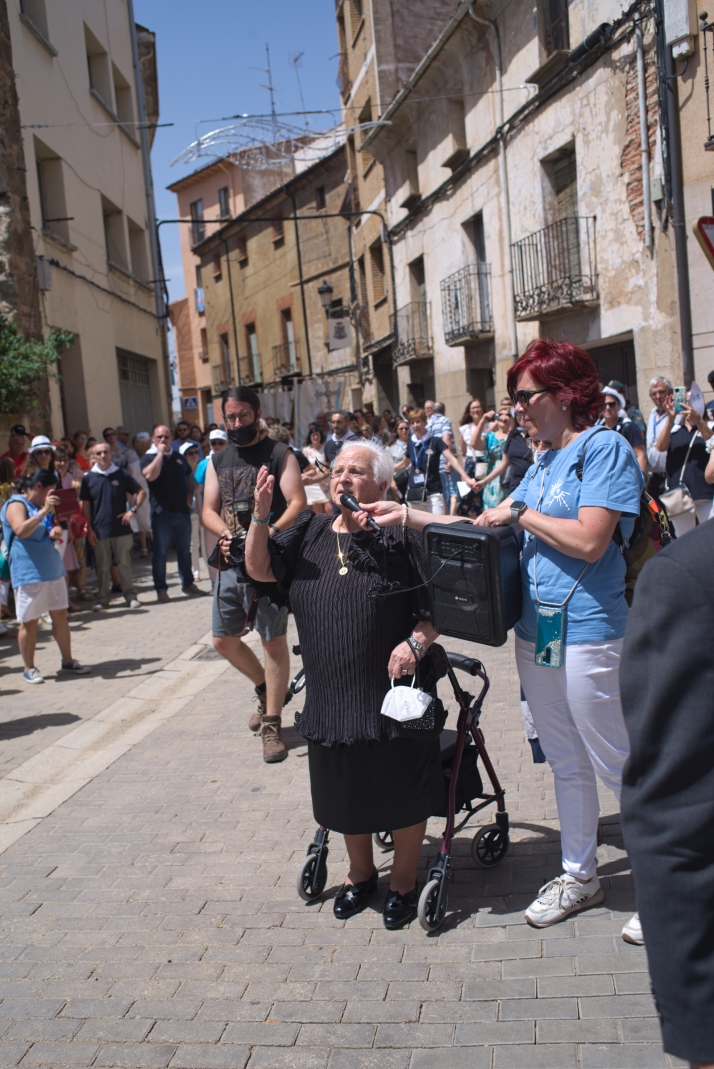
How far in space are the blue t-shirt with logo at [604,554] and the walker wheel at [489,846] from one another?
1.03 metres

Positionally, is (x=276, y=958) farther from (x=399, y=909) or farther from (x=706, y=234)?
(x=706, y=234)

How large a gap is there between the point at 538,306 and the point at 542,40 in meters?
4.30

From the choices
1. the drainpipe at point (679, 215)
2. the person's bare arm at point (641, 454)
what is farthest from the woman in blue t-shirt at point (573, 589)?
the drainpipe at point (679, 215)

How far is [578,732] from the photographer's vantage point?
320cm

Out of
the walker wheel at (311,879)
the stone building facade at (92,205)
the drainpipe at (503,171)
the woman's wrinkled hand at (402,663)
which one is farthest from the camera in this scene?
the drainpipe at (503,171)

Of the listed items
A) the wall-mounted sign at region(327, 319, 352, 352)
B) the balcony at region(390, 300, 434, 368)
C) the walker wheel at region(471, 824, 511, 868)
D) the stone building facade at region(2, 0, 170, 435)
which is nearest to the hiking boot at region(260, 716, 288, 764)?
the walker wheel at region(471, 824, 511, 868)

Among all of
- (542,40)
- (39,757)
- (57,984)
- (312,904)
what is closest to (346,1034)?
(312,904)

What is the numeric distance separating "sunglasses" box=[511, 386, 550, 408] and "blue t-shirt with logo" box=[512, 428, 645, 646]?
0.20m

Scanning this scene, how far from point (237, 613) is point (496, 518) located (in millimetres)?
2881

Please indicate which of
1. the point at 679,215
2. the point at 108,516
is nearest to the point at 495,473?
the point at 108,516

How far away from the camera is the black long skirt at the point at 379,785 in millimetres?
3301

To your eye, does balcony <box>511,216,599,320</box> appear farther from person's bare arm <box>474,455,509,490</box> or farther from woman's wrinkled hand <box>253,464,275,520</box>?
woman's wrinkled hand <box>253,464,275,520</box>

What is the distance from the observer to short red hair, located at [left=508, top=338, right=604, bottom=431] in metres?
3.10

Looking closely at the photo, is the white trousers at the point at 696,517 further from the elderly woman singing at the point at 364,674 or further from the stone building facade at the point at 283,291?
the stone building facade at the point at 283,291
